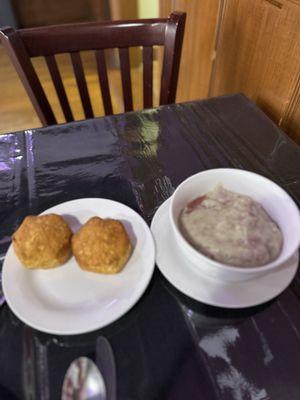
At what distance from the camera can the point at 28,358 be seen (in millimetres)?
431

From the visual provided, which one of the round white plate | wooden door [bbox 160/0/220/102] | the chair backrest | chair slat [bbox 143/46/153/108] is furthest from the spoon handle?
wooden door [bbox 160/0/220/102]

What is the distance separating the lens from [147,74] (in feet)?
3.36

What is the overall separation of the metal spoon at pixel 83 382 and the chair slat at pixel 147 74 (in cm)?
88

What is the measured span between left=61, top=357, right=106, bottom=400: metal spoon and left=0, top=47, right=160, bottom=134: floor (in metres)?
1.89

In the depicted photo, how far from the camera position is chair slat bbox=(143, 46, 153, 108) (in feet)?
3.24

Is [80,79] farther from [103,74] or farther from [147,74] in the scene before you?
[147,74]

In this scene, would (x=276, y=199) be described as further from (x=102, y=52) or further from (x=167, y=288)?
(x=102, y=52)

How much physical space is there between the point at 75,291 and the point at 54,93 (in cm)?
223

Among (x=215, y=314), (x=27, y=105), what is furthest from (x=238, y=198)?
(x=27, y=105)

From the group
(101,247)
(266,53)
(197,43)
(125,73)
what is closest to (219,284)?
(101,247)

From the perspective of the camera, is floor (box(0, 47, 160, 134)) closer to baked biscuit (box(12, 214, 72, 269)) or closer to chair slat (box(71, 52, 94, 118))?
chair slat (box(71, 52, 94, 118))

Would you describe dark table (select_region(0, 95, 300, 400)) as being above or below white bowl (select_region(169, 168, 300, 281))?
below

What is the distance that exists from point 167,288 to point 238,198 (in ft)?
0.63

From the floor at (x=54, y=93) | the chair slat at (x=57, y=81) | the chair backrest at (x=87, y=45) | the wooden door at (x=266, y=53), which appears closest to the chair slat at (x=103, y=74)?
the chair backrest at (x=87, y=45)
